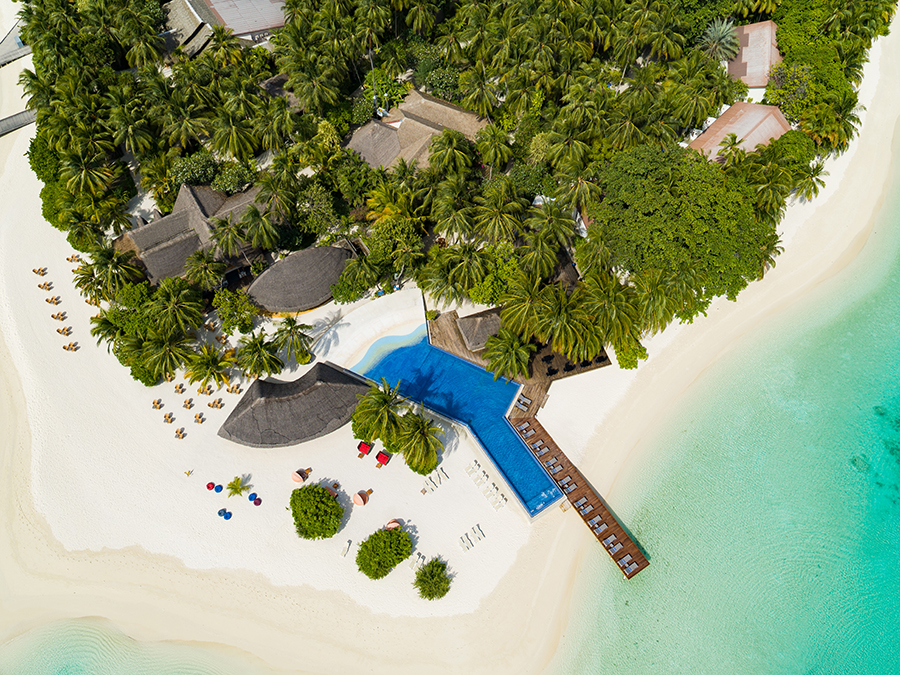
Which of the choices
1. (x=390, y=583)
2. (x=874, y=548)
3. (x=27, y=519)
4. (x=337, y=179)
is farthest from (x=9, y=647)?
(x=874, y=548)

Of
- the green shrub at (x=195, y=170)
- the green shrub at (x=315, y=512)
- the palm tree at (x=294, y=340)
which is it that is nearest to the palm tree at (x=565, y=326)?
the palm tree at (x=294, y=340)

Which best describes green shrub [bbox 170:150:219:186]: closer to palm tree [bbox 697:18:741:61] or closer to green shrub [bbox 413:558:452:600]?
green shrub [bbox 413:558:452:600]

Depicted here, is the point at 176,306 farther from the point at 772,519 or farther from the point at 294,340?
the point at 772,519

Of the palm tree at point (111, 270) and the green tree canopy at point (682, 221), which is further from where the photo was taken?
the palm tree at point (111, 270)

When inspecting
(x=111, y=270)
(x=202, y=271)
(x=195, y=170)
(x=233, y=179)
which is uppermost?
(x=195, y=170)

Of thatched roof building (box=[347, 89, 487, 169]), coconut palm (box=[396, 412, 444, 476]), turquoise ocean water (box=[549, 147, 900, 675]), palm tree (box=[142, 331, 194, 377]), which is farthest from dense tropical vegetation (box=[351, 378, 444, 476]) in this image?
thatched roof building (box=[347, 89, 487, 169])

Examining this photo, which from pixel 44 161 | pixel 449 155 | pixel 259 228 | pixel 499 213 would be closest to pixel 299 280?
pixel 259 228

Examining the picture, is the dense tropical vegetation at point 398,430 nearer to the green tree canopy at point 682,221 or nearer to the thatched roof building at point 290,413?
the thatched roof building at point 290,413
